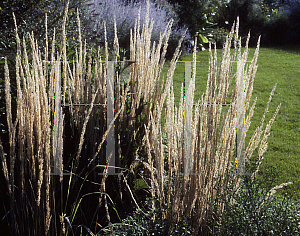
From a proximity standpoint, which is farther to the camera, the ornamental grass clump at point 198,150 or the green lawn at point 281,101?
the green lawn at point 281,101

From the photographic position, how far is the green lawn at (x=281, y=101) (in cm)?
296

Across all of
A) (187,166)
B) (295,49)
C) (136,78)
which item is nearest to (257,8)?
(295,49)

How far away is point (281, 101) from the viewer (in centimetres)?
464

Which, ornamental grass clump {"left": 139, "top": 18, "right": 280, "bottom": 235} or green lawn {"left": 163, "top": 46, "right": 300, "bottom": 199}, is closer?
ornamental grass clump {"left": 139, "top": 18, "right": 280, "bottom": 235}

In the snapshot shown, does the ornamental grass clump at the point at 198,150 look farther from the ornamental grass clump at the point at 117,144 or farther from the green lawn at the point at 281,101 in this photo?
the green lawn at the point at 281,101

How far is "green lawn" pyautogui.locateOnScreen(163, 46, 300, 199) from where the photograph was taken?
9.73ft

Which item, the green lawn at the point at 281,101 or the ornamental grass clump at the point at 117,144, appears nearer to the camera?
the ornamental grass clump at the point at 117,144

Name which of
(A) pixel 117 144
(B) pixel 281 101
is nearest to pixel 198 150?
(A) pixel 117 144

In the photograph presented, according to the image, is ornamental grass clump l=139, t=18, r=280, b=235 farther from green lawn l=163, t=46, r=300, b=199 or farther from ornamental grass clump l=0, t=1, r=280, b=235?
green lawn l=163, t=46, r=300, b=199

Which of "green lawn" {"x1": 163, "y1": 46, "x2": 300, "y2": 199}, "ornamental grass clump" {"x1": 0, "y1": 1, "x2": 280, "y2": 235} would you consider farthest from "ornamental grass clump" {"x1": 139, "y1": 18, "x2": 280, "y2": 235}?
"green lawn" {"x1": 163, "y1": 46, "x2": 300, "y2": 199}

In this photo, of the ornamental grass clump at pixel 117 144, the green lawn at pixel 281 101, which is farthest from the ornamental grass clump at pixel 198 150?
the green lawn at pixel 281 101

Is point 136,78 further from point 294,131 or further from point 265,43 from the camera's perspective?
Result: point 265,43

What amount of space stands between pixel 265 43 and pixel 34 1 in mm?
7610

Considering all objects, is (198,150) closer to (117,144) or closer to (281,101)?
(117,144)
